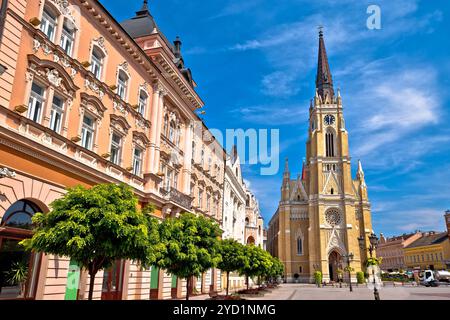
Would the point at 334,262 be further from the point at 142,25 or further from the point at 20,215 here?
the point at 20,215

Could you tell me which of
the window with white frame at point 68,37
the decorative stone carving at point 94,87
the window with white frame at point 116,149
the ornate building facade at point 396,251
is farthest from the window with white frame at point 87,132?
the ornate building facade at point 396,251

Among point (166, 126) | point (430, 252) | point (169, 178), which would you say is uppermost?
point (166, 126)

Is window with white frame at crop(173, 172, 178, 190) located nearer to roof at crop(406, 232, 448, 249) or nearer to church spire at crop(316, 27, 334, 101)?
church spire at crop(316, 27, 334, 101)

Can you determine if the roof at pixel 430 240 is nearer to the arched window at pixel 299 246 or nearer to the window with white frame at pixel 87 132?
the arched window at pixel 299 246

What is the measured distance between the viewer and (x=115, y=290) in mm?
17375

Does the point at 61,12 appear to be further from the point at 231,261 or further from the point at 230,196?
the point at 230,196

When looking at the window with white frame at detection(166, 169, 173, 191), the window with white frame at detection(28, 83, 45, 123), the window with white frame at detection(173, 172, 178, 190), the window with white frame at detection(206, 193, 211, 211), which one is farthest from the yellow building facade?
the window with white frame at detection(28, 83, 45, 123)

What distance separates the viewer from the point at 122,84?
19.4 metres

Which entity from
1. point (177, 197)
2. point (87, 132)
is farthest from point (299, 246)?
point (87, 132)

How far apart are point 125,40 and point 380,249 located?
411 feet

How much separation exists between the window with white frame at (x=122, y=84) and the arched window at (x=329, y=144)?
7168 centimetres

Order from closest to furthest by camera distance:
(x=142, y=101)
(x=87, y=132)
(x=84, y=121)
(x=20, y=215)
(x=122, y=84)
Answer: (x=20, y=215), (x=84, y=121), (x=87, y=132), (x=122, y=84), (x=142, y=101)

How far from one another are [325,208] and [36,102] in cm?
7362
